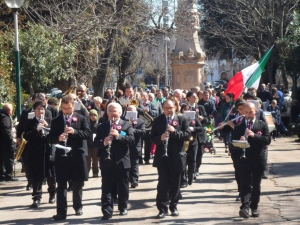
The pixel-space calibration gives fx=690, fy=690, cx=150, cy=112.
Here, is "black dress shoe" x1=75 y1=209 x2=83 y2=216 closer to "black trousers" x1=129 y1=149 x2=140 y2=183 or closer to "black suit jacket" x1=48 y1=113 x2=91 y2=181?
"black suit jacket" x1=48 y1=113 x2=91 y2=181

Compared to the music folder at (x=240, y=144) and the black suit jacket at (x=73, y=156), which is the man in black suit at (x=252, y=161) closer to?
the music folder at (x=240, y=144)

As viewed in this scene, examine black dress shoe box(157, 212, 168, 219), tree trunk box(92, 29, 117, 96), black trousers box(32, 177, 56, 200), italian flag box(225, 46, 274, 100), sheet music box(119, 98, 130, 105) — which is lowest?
black dress shoe box(157, 212, 168, 219)

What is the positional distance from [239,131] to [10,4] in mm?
7218

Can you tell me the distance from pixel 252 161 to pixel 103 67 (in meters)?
17.5

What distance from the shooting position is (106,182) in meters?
10.4

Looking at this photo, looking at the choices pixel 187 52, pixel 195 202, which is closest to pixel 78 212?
pixel 195 202

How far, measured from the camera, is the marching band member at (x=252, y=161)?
10.2 meters

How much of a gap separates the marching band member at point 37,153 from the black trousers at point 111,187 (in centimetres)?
161

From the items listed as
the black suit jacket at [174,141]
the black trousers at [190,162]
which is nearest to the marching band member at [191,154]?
the black trousers at [190,162]

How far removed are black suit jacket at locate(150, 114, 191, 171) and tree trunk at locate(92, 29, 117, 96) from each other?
14340 mm

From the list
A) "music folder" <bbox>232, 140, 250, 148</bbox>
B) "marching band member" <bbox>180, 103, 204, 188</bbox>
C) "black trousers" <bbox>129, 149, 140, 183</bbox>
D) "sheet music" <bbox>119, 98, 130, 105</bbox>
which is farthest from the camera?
"sheet music" <bbox>119, 98, 130, 105</bbox>

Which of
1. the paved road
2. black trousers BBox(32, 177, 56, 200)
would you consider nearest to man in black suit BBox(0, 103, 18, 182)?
the paved road

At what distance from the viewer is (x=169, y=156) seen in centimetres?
1052

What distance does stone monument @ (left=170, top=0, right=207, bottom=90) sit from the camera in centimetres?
3091
